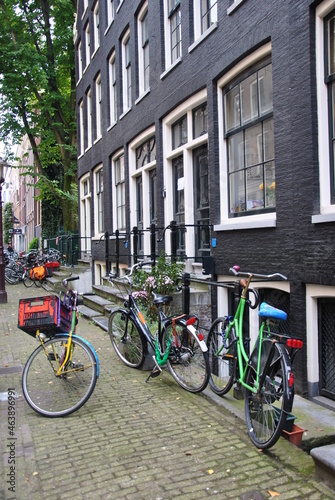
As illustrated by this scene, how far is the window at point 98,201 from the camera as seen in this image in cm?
1647

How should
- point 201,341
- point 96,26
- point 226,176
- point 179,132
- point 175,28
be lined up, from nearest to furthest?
point 201,341 < point 226,176 < point 175,28 < point 179,132 < point 96,26

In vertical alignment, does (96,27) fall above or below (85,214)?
above

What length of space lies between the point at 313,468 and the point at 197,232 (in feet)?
19.2

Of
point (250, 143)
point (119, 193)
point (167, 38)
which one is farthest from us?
point (119, 193)

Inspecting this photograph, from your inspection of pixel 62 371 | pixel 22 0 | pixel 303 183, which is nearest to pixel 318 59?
pixel 303 183

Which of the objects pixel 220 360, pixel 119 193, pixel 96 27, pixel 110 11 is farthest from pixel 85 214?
pixel 220 360

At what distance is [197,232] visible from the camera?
9.05m

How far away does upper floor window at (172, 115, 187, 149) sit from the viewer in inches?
379

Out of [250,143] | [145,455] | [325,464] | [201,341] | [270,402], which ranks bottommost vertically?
[145,455]

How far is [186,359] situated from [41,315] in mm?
1622

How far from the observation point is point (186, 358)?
17.4 ft

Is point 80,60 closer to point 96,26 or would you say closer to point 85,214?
point 96,26

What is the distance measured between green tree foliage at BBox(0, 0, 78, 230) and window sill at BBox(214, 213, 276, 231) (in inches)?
629

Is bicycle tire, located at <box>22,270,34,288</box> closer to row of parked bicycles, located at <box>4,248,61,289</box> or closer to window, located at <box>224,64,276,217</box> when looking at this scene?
row of parked bicycles, located at <box>4,248,61,289</box>
